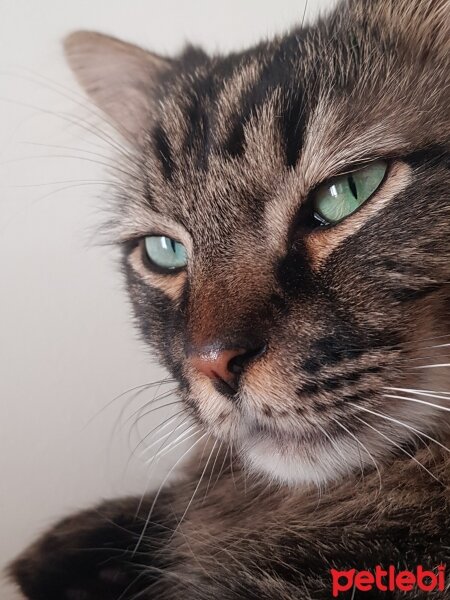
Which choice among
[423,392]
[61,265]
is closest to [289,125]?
[423,392]

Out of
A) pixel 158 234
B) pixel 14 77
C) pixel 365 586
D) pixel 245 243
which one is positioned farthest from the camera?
pixel 14 77

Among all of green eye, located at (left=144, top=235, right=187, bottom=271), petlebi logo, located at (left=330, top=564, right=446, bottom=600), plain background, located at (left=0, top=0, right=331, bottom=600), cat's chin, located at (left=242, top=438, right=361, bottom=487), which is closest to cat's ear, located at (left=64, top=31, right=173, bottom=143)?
plain background, located at (left=0, top=0, right=331, bottom=600)

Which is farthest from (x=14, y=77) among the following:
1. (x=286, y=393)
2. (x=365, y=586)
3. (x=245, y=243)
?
(x=365, y=586)

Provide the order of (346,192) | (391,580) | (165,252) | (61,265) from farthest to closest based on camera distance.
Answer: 1. (61,265)
2. (165,252)
3. (346,192)
4. (391,580)

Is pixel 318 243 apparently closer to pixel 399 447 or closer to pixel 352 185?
pixel 352 185

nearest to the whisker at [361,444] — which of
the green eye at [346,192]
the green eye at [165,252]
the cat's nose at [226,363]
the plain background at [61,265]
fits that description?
the cat's nose at [226,363]

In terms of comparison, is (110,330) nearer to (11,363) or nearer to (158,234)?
(11,363)
